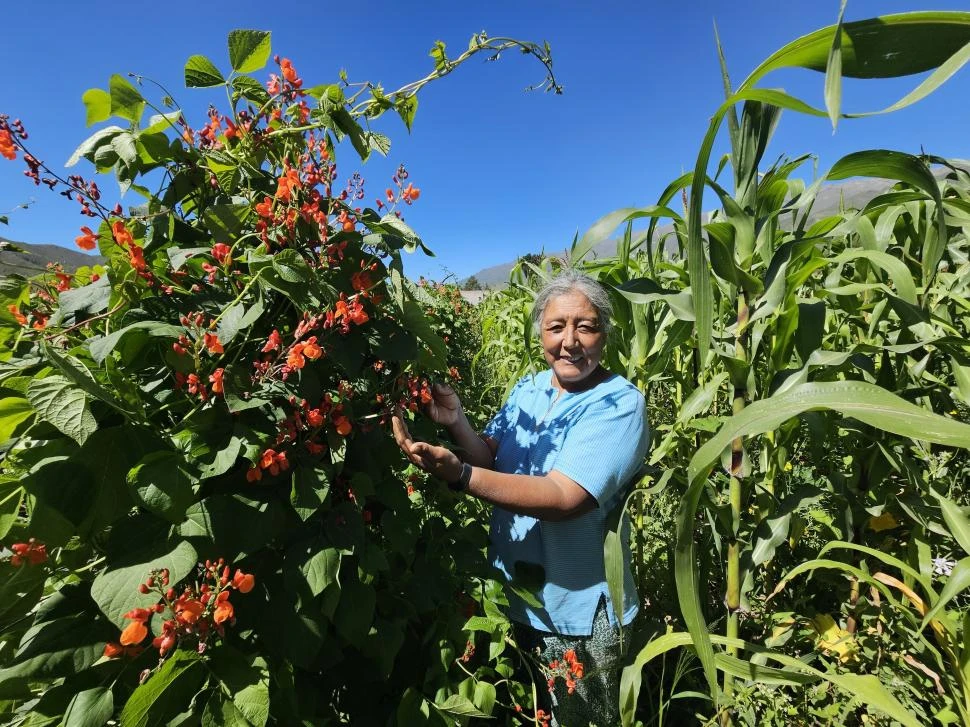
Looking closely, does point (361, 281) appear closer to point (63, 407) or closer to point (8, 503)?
point (63, 407)

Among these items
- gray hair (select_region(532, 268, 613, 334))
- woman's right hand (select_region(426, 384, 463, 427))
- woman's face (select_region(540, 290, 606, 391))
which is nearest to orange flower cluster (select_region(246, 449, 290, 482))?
woman's right hand (select_region(426, 384, 463, 427))

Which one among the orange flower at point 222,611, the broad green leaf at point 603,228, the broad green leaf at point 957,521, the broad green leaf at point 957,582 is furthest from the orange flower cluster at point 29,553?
the broad green leaf at point 957,521

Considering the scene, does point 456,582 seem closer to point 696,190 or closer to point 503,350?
point 696,190

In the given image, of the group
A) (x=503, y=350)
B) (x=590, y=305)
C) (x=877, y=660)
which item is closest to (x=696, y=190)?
(x=590, y=305)

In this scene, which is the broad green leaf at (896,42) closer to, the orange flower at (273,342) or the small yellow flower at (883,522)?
the orange flower at (273,342)

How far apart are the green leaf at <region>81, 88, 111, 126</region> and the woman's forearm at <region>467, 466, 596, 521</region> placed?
103 centimetres

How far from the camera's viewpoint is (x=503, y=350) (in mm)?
5516

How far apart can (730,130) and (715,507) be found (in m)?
1.11

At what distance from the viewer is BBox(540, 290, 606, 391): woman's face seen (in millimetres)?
1742

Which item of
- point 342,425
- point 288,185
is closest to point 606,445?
point 342,425

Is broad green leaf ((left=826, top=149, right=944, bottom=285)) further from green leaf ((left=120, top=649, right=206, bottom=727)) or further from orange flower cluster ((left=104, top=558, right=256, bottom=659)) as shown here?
green leaf ((left=120, top=649, right=206, bottom=727))

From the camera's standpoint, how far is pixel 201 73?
889 mm

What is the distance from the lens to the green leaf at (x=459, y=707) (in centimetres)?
104

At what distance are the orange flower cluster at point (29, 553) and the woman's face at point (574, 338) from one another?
139 cm
